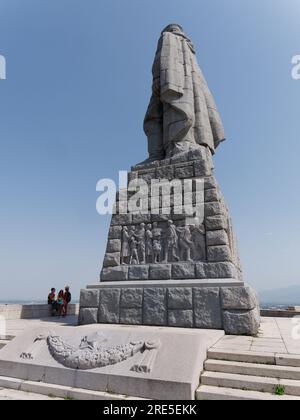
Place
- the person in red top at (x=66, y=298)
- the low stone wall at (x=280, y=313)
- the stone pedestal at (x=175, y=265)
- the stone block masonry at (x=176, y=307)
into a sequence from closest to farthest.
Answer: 1. the stone block masonry at (x=176, y=307)
2. the stone pedestal at (x=175, y=265)
3. the person in red top at (x=66, y=298)
4. the low stone wall at (x=280, y=313)

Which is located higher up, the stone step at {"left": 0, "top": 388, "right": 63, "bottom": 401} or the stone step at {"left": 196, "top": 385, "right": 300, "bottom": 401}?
the stone step at {"left": 196, "top": 385, "right": 300, "bottom": 401}

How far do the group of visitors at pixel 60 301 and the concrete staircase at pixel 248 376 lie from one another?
782 cm

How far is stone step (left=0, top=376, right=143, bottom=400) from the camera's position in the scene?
363 centimetres

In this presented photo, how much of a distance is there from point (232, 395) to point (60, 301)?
28.0ft

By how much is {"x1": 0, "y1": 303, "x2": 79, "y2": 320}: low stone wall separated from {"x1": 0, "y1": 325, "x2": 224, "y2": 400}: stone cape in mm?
5981

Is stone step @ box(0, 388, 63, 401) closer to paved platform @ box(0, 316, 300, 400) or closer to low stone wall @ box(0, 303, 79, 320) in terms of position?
paved platform @ box(0, 316, 300, 400)

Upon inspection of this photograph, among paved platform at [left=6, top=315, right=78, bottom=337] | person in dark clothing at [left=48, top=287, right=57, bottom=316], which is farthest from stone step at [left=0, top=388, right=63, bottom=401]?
person in dark clothing at [left=48, top=287, right=57, bottom=316]

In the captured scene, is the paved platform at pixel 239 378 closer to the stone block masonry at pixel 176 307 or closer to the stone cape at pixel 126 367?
the stone cape at pixel 126 367

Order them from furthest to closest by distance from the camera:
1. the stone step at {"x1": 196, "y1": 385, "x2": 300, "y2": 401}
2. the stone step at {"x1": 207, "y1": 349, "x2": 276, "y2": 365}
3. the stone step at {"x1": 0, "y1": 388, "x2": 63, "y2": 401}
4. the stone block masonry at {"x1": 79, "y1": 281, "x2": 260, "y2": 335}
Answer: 1. the stone block masonry at {"x1": 79, "y1": 281, "x2": 260, "y2": 335}
2. the stone step at {"x1": 207, "y1": 349, "x2": 276, "y2": 365}
3. the stone step at {"x1": 0, "y1": 388, "x2": 63, "y2": 401}
4. the stone step at {"x1": 196, "y1": 385, "x2": 300, "y2": 401}

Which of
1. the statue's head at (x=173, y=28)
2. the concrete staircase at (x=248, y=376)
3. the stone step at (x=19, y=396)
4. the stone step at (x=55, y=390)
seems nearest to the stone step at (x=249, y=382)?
the concrete staircase at (x=248, y=376)

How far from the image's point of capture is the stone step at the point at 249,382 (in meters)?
3.39

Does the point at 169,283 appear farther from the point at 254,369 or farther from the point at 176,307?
the point at 254,369

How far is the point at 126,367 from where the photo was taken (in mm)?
3904
